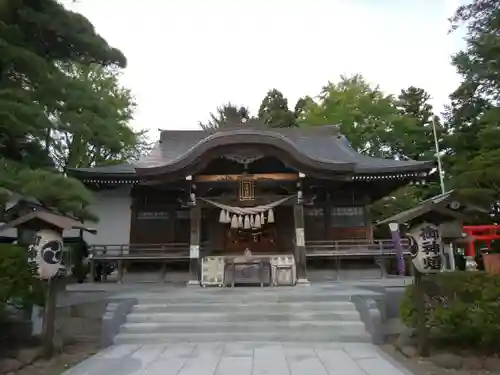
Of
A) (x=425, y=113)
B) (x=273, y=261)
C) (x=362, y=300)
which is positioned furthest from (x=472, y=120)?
(x=425, y=113)

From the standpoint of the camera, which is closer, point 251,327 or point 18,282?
point 18,282

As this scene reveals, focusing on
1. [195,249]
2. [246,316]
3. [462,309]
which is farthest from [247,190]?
[462,309]

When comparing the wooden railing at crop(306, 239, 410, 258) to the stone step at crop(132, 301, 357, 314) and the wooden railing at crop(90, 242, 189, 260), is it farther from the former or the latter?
the stone step at crop(132, 301, 357, 314)

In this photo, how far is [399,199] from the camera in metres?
24.1

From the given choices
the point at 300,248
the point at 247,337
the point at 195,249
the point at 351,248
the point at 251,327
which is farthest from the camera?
the point at 351,248

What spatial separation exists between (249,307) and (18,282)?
13.9 ft

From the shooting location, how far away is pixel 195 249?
12.1m

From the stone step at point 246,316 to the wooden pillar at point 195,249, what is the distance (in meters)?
4.10

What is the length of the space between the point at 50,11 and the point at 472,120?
Answer: 397 inches

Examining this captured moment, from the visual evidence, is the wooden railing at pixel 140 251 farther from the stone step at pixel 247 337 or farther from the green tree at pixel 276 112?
the green tree at pixel 276 112

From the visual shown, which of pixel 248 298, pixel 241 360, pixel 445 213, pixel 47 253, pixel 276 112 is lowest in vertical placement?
pixel 241 360

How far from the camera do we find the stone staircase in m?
6.92

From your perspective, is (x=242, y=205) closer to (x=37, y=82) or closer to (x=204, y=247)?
(x=204, y=247)

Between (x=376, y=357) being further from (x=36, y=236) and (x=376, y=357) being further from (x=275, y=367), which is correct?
(x=36, y=236)
